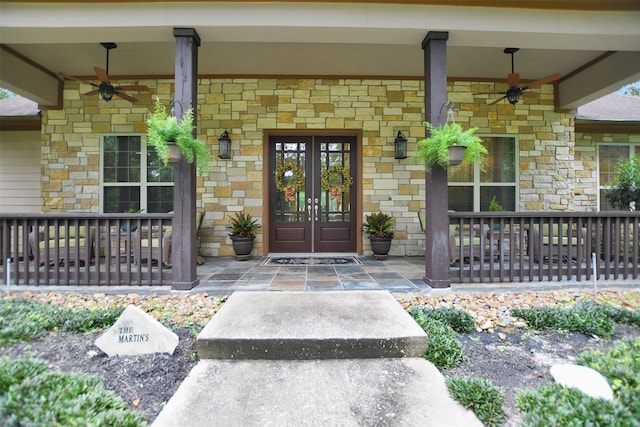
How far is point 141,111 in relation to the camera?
5.25 m

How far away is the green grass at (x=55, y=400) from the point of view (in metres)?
1.26

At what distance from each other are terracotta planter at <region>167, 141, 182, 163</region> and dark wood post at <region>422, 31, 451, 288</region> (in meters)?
2.57

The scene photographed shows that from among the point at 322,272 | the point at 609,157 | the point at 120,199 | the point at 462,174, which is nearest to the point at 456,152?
the point at 322,272

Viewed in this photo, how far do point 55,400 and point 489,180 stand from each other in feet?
19.7

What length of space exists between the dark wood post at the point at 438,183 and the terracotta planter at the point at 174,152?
2574 mm

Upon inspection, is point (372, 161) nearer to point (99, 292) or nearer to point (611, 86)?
point (611, 86)

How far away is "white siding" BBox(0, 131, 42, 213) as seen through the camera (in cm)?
574

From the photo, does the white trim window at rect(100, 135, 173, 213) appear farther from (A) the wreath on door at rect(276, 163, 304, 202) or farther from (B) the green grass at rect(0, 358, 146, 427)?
(B) the green grass at rect(0, 358, 146, 427)

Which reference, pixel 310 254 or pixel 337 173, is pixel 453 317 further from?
pixel 337 173

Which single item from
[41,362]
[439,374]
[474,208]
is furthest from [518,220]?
[41,362]

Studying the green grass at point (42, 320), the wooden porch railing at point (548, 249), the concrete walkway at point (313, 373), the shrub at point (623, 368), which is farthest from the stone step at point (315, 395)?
the wooden porch railing at point (548, 249)

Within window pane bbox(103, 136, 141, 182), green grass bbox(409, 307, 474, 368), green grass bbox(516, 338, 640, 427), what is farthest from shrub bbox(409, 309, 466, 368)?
window pane bbox(103, 136, 141, 182)

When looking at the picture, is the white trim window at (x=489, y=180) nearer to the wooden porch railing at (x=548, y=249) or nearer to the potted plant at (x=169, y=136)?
the wooden porch railing at (x=548, y=249)

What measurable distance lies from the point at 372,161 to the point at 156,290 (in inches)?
146
